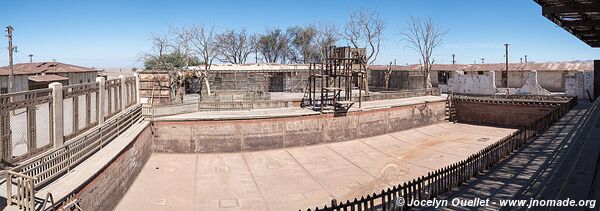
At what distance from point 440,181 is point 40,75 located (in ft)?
137

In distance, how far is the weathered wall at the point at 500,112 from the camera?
30328mm

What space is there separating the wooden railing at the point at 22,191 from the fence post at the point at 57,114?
2536 millimetres

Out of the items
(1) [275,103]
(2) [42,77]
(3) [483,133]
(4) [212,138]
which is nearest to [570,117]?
(3) [483,133]

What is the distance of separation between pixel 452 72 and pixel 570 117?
30516 mm

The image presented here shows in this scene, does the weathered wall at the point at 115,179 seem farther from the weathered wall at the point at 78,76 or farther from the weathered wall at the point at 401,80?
the weathered wall at the point at 401,80

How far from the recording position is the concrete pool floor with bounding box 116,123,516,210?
13.9 meters

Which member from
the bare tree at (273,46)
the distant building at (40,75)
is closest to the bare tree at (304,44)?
the bare tree at (273,46)

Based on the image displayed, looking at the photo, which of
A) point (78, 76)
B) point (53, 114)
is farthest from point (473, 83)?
point (78, 76)

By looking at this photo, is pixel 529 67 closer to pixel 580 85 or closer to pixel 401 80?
pixel 580 85

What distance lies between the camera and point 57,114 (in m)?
9.83

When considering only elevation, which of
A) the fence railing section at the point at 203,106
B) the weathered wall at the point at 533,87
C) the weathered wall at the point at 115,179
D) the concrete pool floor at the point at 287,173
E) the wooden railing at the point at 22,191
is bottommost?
the concrete pool floor at the point at 287,173

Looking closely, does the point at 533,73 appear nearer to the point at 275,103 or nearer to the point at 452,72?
the point at 452,72

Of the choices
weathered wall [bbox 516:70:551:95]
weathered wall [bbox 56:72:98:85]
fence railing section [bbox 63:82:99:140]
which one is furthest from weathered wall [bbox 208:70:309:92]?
fence railing section [bbox 63:82:99:140]

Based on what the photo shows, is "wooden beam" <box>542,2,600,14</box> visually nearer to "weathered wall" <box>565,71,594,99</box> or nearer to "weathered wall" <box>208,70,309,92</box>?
"weathered wall" <box>565,71,594,99</box>
